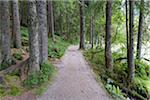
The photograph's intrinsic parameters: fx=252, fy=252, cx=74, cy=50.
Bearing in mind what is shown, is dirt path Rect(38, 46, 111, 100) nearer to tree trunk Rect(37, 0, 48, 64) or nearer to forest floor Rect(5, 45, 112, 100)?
forest floor Rect(5, 45, 112, 100)

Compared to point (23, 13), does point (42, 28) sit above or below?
below

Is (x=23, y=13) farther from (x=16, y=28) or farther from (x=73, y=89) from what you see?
(x=73, y=89)

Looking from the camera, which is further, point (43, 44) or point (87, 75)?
point (43, 44)

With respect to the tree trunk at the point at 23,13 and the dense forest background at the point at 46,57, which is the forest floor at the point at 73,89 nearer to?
the dense forest background at the point at 46,57

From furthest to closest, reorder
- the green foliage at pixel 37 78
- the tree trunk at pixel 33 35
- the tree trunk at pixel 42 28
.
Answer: the tree trunk at pixel 42 28 < the tree trunk at pixel 33 35 < the green foliage at pixel 37 78

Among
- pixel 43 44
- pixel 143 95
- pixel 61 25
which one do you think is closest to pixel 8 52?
pixel 43 44

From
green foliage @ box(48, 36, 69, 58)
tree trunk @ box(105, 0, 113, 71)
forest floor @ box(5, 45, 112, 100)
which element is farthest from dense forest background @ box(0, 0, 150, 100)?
forest floor @ box(5, 45, 112, 100)

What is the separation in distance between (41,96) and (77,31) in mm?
37640

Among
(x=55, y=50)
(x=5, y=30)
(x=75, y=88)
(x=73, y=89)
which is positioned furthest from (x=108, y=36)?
(x=55, y=50)

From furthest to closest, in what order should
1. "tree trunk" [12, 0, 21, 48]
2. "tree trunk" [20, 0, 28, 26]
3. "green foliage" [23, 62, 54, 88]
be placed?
1. "tree trunk" [20, 0, 28, 26]
2. "tree trunk" [12, 0, 21, 48]
3. "green foliage" [23, 62, 54, 88]

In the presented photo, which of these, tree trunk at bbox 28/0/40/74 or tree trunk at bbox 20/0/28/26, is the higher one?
tree trunk at bbox 20/0/28/26

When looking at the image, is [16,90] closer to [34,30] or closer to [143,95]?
[34,30]

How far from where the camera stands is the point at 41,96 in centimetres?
811

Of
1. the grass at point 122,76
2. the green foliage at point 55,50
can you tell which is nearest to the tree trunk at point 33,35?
the grass at point 122,76
